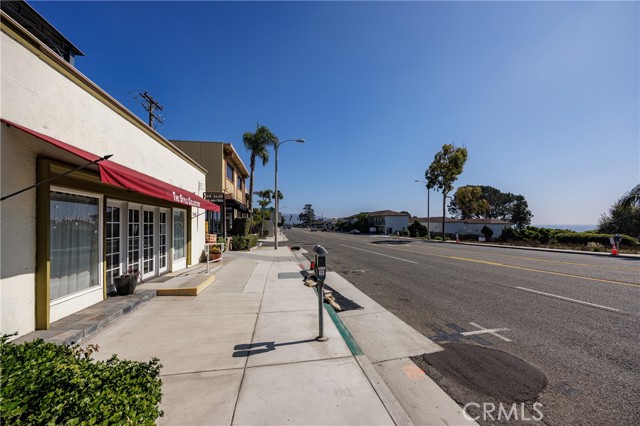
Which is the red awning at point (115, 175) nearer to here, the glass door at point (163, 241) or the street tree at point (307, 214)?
the glass door at point (163, 241)

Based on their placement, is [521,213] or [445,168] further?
[521,213]

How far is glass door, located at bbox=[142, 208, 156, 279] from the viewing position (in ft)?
27.3

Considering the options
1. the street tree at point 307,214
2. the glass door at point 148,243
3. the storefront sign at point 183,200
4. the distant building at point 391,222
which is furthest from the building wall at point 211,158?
the street tree at point 307,214

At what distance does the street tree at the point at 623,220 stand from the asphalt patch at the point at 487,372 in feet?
112

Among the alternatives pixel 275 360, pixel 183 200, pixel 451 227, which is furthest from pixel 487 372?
pixel 451 227

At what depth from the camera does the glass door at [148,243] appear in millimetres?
8336

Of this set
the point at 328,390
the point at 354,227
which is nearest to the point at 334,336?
the point at 328,390

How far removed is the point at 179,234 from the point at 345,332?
8577 mm

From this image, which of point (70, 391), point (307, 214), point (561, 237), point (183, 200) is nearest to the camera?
point (70, 391)

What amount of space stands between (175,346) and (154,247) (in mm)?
5623

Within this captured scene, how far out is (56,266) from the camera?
495 cm

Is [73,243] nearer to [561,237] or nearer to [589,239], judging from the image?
[589,239]

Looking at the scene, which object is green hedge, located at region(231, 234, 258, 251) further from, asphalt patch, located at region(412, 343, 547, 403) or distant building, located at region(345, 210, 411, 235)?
distant building, located at region(345, 210, 411, 235)

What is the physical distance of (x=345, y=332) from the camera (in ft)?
16.1
